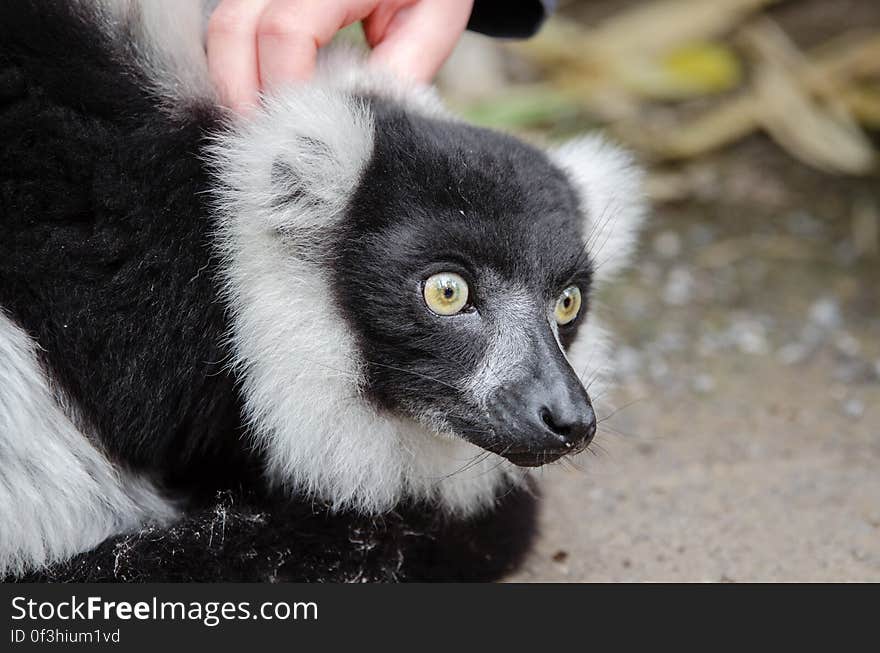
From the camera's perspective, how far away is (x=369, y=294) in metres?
3.61

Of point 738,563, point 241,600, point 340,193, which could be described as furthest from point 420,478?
point 738,563

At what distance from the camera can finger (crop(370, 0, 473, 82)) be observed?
441 cm

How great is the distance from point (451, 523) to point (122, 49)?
192cm

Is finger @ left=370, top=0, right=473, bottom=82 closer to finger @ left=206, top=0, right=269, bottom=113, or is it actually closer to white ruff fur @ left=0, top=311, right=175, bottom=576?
finger @ left=206, top=0, right=269, bottom=113

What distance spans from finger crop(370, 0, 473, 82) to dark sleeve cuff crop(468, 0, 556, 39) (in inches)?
23.3

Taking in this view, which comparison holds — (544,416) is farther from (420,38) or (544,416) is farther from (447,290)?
(420,38)

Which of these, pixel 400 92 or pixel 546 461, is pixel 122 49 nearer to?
pixel 400 92

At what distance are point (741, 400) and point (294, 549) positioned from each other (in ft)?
10.1

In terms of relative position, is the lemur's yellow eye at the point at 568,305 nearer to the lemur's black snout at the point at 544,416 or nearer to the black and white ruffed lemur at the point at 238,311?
the black and white ruffed lemur at the point at 238,311

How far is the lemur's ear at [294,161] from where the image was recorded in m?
3.57

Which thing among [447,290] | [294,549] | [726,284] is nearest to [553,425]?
[447,290]

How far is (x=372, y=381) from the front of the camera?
3.67m

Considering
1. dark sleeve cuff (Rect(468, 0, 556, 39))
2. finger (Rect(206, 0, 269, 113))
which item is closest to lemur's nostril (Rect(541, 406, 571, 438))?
finger (Rect(206, 0, 269, 113))

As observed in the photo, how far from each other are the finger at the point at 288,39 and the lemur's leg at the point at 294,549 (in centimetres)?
140
